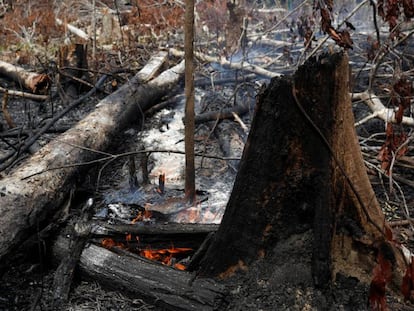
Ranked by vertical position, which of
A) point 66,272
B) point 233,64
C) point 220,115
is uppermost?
point 233,64

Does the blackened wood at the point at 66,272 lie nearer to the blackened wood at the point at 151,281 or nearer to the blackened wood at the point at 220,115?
the blackened wood at the point at 151,281

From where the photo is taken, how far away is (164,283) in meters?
2.35

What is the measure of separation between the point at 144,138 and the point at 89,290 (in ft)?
10.1

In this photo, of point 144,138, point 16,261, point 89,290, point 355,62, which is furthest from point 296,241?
point 355,62

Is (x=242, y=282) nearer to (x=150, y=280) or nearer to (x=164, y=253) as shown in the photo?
(x=150, y=280)

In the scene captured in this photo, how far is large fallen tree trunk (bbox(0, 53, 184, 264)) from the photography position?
285 cm

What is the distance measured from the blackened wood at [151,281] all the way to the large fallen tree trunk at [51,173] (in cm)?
57

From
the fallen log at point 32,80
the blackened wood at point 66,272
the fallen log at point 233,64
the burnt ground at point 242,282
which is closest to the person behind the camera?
the burnt ground at point 242,282

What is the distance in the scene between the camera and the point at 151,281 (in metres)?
2.38

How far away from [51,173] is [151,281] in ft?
5.25

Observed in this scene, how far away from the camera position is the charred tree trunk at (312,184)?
6.37ft

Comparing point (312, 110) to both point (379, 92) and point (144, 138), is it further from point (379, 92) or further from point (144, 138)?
point (379, 92)

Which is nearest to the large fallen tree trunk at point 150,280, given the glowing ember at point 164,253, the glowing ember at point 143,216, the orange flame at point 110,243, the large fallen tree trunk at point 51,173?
the orange flame at point 110,243

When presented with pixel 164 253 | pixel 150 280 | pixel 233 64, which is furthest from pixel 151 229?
pixel 233 64
